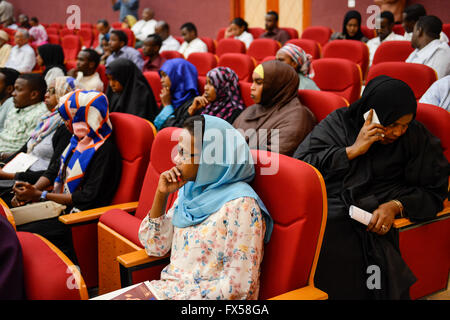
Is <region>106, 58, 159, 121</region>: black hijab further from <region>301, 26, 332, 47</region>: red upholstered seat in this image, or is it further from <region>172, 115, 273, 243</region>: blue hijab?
<region>301, 26, 332, 47</region>: red upholstered seat

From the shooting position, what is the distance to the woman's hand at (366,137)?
5.70 feet

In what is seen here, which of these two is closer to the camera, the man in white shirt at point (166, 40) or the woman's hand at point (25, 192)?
the woman's hand at point (25, 192)

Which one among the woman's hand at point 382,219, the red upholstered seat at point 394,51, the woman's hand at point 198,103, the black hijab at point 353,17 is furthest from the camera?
the black hijab at point 353,17

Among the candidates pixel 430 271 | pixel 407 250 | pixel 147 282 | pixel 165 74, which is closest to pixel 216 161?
pixel 147 282

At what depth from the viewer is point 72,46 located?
703 centimetres

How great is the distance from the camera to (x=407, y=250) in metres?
1.74

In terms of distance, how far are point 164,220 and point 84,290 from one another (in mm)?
367

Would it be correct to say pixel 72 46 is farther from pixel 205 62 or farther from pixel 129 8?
pixel 205 62

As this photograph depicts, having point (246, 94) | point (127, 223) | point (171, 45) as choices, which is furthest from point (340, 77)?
point (171, 45)

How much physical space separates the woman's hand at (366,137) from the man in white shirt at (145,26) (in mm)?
6266

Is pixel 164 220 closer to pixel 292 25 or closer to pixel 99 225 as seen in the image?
pixel 99 225

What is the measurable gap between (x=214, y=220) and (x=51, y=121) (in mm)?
1711

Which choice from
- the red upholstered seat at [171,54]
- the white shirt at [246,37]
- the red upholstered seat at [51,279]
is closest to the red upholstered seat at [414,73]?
the red upholstered seat at [51,279]

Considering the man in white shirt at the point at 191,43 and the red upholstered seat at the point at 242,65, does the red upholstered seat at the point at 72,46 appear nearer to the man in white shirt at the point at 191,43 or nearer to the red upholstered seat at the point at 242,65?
the man in white shirt at the point at 191,43
